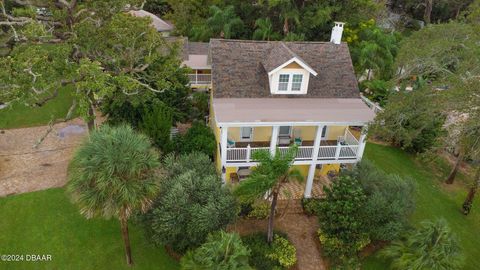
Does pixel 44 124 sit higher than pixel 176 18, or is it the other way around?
pixel 176 18

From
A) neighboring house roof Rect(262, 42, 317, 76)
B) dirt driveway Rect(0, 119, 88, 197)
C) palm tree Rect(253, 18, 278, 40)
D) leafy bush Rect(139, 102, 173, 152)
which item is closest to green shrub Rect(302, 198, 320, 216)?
neighboring house roof Rect(262, 42, 317, 76)

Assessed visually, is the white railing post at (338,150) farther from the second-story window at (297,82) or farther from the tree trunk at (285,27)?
the tree trunk at (285,27)

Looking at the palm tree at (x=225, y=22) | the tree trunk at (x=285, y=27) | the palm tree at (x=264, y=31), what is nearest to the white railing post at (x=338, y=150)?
Answer: the palm tree at (x=264, y=31)

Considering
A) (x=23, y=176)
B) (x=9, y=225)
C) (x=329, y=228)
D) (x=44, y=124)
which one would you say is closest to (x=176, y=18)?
(x=44, y=124)

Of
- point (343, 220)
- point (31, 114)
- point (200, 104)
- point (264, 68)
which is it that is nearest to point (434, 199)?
point (343, 220)

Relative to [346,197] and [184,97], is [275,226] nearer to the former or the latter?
[346,197]

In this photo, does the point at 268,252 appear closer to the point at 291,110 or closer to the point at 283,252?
the point at 283,252

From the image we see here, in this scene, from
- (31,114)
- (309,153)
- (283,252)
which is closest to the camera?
(283,252)
